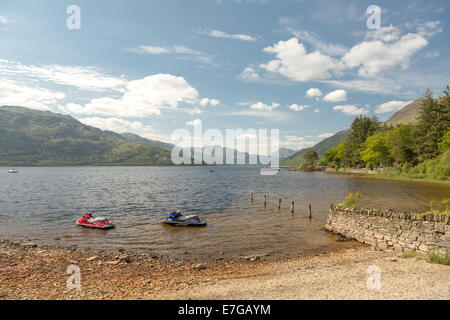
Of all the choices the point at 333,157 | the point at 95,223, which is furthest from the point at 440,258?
the point at 333,157

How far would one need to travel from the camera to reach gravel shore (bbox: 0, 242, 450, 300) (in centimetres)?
962

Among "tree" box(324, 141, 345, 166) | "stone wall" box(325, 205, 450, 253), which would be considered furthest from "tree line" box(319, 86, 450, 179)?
"stone wall" box(325, 205, 450, 253)

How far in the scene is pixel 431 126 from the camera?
78.4 meters

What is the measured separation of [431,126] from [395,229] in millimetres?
85649

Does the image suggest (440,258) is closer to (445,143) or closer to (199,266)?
(199,266)

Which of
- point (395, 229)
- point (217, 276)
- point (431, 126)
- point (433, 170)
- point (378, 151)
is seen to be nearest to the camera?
point (217, 276)

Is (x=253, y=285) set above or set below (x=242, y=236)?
above

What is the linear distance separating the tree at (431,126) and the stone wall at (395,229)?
261ft

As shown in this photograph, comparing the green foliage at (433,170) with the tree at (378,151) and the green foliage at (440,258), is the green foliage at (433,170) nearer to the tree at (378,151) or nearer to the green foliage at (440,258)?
the tree at (378,151)

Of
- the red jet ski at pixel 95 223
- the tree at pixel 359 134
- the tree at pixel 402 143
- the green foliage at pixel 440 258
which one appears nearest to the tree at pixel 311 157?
the tree at pixel 359 134

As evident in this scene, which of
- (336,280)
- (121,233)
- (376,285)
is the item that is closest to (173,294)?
(336,280)

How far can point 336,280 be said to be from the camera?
11.0m
